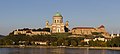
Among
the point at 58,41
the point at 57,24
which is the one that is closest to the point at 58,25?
the point at 57,24

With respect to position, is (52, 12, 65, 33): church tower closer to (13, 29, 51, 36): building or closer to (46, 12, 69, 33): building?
(46, 12, 69, 33): building

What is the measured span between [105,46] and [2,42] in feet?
98.9

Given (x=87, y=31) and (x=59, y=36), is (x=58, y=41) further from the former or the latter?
(x=87, y=31)

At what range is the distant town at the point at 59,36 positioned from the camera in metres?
109

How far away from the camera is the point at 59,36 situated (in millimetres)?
123875

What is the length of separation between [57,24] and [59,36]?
11066 mm

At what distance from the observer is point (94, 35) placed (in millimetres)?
126000

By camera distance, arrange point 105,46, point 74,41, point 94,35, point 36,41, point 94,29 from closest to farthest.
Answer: point 105,46
point 74,41
point 36,41
point 94,35
point 94,29

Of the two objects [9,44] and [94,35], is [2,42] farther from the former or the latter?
[94,35]

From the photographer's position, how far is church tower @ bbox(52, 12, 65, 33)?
437 ft

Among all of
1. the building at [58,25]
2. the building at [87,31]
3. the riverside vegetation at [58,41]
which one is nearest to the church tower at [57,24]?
the building at [58,25]

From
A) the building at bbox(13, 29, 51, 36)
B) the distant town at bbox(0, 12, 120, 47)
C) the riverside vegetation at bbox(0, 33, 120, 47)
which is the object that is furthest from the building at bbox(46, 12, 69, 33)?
the riverside vegetation at bbox(0, 33, 120, 47)

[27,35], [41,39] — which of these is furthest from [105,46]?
[27,35]

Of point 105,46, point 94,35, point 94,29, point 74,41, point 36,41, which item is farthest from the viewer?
point 94,29
